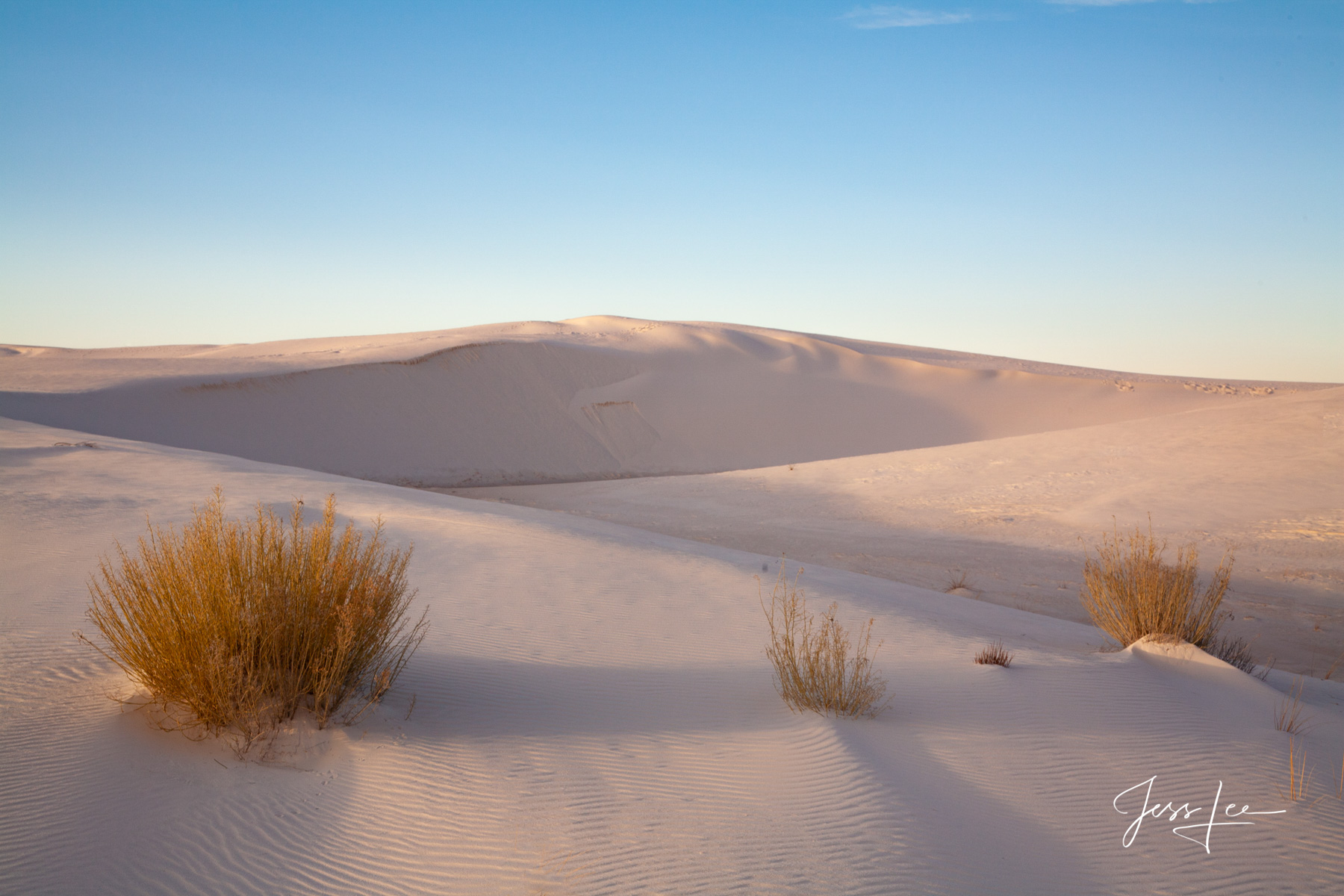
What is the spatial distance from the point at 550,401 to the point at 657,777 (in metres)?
27.9

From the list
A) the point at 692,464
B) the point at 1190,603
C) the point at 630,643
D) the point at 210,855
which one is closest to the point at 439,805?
the point at 210,855

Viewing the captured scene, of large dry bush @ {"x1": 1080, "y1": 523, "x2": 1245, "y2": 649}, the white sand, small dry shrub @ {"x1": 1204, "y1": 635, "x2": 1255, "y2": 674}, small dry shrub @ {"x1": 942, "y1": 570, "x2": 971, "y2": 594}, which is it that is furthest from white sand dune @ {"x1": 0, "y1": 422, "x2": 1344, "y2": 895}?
small dry shrub @ {"x1": 942, "y1": 570, "x2": 971, "y2": 594}

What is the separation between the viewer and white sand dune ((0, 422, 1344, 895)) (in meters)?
2.96

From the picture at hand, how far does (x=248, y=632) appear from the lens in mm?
3832

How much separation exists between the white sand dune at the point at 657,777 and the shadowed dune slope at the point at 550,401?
62.2ft

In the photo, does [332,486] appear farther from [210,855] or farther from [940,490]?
[940,490]

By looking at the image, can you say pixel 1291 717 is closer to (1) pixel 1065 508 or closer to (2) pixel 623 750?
(2) pixel 623 750

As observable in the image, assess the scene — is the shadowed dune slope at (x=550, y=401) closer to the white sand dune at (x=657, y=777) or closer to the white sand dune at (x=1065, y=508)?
the white sand dune at (x=1065, y=508)

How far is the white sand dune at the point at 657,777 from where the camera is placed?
2.96 metres

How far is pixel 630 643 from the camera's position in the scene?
19.3 feet

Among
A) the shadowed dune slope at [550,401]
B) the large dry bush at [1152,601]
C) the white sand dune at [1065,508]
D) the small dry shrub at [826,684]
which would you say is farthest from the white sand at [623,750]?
the shadowed dune slope at [550,401]

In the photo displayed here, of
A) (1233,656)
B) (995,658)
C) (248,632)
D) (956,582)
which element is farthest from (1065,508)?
(248,632)

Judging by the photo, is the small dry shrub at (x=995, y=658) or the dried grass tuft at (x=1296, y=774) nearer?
the dried grass tuft at (x=1296, y=774)
